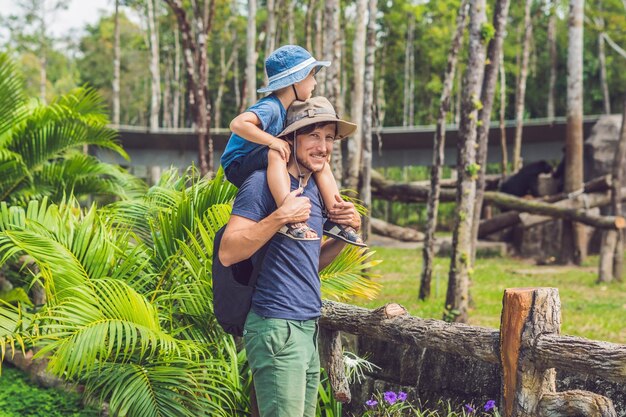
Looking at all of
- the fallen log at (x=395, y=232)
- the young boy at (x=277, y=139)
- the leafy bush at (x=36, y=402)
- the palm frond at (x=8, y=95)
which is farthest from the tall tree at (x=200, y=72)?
the young boy at (x=277, y=139)

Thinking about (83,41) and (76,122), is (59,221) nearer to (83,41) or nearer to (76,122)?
(76,122)

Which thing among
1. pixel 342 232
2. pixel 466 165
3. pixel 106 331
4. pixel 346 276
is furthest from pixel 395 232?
pixel 342 232

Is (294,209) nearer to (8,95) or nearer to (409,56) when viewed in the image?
(8,95)

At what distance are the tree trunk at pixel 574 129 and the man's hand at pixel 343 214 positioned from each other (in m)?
15.1

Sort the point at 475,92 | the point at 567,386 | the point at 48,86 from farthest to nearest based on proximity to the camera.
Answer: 1. the point at 48,86
2. the point at 475,92
3. the point at 567,386

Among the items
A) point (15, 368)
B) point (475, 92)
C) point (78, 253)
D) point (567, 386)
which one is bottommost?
point (15, 368)

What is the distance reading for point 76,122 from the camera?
9.10 m

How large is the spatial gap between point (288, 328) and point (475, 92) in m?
7.23

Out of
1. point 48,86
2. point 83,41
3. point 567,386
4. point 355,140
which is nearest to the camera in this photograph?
point 567,386

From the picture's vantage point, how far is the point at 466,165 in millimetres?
9914

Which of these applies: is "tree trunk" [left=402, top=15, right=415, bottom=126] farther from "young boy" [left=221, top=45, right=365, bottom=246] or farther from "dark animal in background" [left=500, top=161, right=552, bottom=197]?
"young boy" [left=221, top=45, right=365, bottom=246]

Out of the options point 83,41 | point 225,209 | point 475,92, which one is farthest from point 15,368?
point 83,41

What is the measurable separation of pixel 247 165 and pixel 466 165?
6720 mm

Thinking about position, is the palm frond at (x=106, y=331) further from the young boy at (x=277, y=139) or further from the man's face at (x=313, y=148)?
the man's face at (x=313, y=148)
